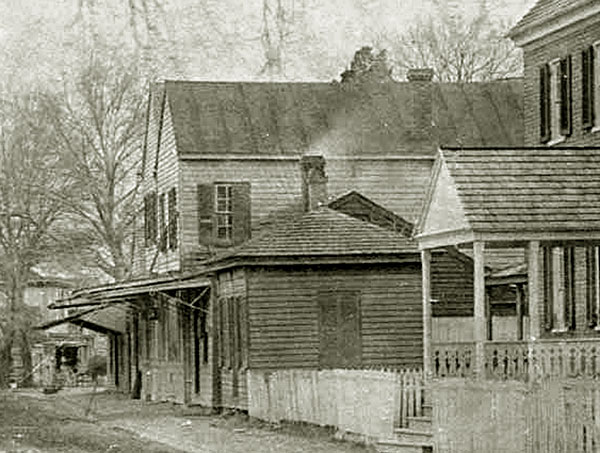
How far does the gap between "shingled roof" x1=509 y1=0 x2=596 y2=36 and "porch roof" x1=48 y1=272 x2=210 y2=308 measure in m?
9.40

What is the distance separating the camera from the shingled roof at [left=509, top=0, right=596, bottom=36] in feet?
98.2

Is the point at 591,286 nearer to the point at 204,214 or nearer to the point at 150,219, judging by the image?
the point at 204,214

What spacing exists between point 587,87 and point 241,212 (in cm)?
1424

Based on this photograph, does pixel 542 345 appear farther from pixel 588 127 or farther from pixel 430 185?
pixel 588 127

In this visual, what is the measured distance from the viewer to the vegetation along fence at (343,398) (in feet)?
80.0

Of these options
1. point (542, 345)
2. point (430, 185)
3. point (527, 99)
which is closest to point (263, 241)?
point (527, 99)

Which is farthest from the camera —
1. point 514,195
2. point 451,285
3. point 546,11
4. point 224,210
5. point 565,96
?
point 224,210

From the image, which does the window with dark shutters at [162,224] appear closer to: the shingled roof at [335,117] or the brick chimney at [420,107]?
the shingled roof at [335,117]

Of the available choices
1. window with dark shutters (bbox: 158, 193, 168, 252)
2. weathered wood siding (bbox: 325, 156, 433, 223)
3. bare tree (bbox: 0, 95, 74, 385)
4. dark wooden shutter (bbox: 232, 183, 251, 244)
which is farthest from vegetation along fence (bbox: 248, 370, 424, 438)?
bare tree (bbox: 0, 95, 74, 385)

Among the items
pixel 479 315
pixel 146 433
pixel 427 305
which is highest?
pixel 427 305

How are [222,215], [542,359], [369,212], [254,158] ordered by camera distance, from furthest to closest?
[254,158]
[222,215]
[369,212]
[542,359]

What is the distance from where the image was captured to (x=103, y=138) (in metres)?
62.3

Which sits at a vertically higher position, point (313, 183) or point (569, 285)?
point (313, 183)

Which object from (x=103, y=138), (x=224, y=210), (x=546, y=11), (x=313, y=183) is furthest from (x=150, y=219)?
(x=546, y=11)
